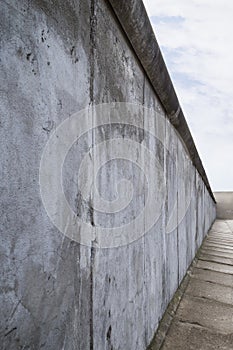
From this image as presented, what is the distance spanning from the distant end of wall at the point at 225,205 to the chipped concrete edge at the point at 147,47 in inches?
602

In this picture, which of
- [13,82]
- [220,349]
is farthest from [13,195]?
[220,349]

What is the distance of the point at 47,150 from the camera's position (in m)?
0.71

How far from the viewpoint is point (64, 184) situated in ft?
2.59

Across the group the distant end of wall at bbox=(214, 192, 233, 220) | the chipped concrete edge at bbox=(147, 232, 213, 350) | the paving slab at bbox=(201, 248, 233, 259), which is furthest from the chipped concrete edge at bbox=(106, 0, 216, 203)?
the distant end of wall at bbox=(214, 192, 233, 220)

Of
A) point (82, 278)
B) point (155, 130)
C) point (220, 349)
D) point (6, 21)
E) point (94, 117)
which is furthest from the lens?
point (155, 130)

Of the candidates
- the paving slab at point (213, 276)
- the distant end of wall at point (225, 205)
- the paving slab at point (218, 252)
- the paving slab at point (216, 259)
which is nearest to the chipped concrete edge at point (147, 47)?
the paving slab at point (213, 276)

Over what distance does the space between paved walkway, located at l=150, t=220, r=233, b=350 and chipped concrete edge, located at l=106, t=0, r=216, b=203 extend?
1.56 metres

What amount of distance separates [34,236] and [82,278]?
0.97 ft

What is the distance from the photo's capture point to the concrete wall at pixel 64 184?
576 mm

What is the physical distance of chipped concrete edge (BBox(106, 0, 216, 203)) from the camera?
114 centimetres

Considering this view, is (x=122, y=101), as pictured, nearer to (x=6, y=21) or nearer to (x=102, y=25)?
(x=102, y=25)

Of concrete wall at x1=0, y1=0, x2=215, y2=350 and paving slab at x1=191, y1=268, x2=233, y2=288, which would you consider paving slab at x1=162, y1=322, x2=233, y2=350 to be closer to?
concrete wall at x1=0, y1=0, x2=215, y2=350

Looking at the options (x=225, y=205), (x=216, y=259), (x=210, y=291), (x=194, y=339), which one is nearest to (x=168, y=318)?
(x=194, y=339)

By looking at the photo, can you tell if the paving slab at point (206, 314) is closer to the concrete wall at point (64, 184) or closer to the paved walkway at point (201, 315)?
the paved walkway at point (201, 315)
